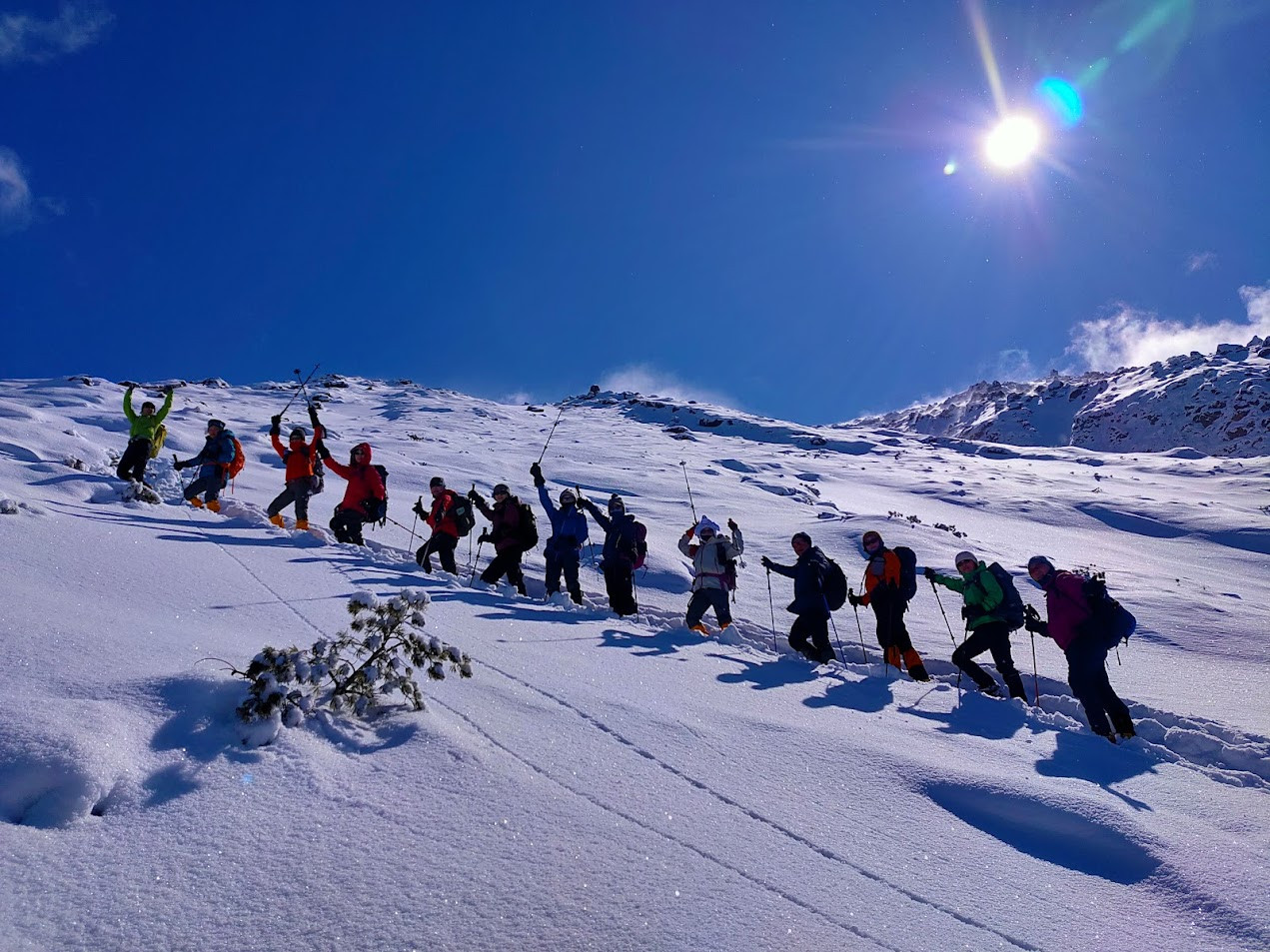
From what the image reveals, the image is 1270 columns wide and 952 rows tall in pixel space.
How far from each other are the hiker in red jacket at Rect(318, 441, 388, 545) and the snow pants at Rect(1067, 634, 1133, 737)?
8333 mm

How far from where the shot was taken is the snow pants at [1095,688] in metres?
5.84

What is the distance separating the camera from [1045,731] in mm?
5109

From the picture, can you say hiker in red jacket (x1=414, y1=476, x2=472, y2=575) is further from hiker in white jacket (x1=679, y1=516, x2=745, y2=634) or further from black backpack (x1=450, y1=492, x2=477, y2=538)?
hiker in white jacket (x1=679, y1=516, x2=745, y2=634)

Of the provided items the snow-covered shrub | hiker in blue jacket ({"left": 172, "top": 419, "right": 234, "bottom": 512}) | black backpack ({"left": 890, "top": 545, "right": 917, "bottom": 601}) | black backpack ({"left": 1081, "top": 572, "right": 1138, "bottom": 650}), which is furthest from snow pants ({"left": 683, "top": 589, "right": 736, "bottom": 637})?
hiker in blue jacket ({"left": 172, "top": 419, "right": 234, "bottom": 512})

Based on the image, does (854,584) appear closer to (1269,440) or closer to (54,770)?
(54,770)

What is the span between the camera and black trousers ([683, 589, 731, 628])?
27.0ft

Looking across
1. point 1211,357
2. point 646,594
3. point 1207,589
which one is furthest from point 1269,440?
point 646,594

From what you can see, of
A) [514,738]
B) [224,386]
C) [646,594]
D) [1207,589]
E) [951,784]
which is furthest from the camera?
[224,386]

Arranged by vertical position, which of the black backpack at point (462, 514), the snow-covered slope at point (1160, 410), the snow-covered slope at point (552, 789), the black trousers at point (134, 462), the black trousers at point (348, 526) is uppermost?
the snow-covered slope at point (1160, 410)

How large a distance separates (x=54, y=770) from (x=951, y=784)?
373cm

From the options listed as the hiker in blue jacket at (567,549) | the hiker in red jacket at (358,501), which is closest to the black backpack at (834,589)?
the hiker in blue jacket at (567,549)

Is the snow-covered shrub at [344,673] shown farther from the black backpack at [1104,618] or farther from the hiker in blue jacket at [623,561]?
the black backpack at [1104,618]

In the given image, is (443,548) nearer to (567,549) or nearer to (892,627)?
(567,549)

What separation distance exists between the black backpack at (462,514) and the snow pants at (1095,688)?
283 inches
